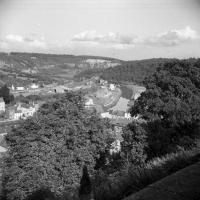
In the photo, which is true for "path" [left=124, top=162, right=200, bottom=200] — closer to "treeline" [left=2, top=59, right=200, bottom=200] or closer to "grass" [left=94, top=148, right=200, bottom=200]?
"grass" [left=94, top=148, right=200, bottom=200]

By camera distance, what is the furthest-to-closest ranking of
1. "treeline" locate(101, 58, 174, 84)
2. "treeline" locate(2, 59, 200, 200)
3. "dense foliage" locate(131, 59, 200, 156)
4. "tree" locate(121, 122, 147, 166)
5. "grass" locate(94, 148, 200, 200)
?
"treeline" locate(101, 58, 174, 84), "dense foliage" locate(131, 59, 200, 156), "tree" locate(121, 122, 147, 166), "treeline" locate(2, 59, 200, 200), "grass" locate(94, 148, 200, 200)

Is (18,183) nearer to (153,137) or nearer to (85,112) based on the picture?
(85,112)

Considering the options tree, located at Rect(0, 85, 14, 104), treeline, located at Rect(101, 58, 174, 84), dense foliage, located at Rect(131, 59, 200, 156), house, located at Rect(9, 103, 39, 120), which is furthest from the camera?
treeline, located at Rect(101, 58, 174, 84)

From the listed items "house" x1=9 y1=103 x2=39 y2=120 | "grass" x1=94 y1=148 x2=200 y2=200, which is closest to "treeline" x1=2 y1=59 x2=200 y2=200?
"grass" x1=94 y1=148 x2=200 y2=200

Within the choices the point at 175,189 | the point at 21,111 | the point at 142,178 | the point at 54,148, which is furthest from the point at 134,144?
the point at 21,111

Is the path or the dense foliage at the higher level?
the path

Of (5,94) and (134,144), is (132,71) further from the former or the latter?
(134,144)
